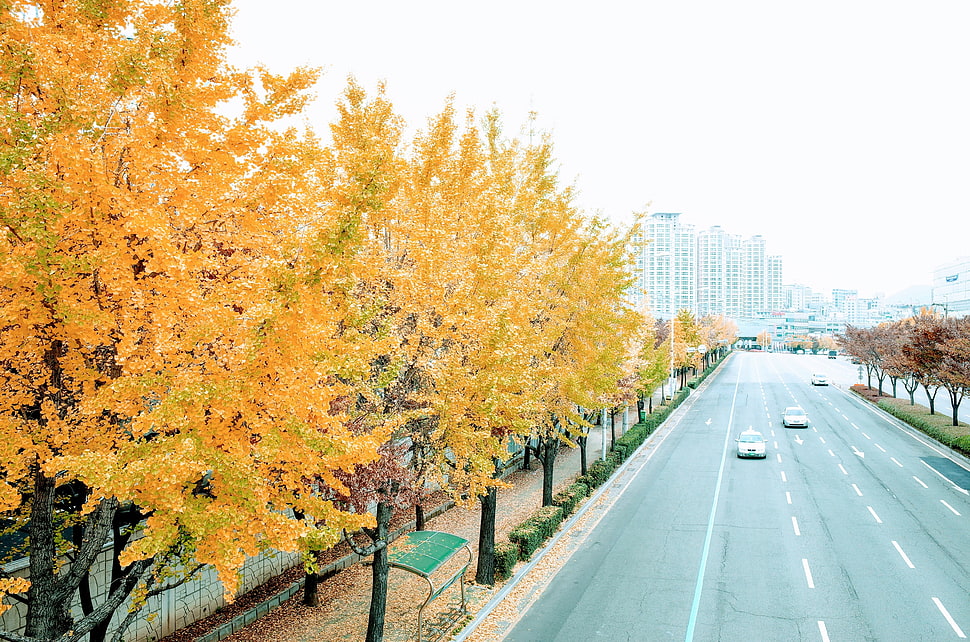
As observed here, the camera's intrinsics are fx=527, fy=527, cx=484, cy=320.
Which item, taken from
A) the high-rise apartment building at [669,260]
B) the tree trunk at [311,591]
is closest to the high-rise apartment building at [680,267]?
the high-rise apartment building at [669,260]

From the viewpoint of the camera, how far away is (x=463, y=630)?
1202 cm

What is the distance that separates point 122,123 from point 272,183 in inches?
75.1

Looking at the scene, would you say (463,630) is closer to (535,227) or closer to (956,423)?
(535,227)

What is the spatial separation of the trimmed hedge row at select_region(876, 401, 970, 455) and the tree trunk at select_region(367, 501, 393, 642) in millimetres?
31435

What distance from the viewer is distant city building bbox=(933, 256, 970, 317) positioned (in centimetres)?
10100

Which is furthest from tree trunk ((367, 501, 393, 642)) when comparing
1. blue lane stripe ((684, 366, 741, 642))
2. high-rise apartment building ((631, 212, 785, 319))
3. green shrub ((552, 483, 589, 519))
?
high-rise apartment building ((631, 212, 785, 319))

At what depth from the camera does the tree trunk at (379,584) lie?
10758mm

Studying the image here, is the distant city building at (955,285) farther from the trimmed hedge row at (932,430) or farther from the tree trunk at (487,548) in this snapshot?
the tree trunk at (487,548)

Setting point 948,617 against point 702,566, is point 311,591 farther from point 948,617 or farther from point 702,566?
point 948,617

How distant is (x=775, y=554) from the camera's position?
15867 millimetres

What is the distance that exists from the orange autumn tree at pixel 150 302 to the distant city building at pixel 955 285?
126 m

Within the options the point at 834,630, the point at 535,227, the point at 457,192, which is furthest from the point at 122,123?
the point at 834,630

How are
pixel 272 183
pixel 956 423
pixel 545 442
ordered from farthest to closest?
1. pixel 956 423
2. pixel 545 442
3. pixel 272 183

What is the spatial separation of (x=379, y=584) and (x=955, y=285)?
135294 mm
